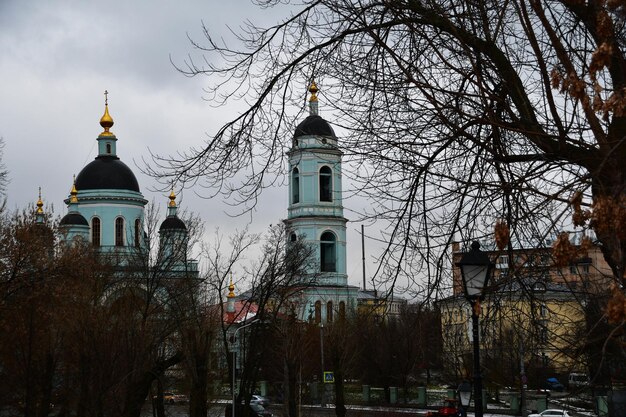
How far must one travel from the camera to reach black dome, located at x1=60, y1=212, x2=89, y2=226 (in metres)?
76.6

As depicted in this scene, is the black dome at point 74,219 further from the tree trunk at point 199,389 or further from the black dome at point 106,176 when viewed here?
the tree trunk at point 199,389

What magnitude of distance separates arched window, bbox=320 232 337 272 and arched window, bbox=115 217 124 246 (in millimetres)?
15344

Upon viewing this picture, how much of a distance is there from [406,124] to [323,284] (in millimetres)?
73564

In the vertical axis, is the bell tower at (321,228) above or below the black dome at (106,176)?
below

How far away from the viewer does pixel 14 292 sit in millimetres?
28922

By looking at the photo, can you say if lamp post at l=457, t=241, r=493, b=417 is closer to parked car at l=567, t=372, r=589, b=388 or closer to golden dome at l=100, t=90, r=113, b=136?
parked car at l=567, t=372, r=589, b=388

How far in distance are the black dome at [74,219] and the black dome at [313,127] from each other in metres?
68.0

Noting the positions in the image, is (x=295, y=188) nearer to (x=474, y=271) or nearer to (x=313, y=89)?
(x=474, y=271)

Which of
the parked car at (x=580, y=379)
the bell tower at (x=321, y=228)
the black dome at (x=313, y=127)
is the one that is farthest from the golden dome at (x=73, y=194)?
the black dome at (x=313, y=127)

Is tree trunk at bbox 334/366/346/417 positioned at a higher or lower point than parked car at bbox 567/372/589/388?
lower

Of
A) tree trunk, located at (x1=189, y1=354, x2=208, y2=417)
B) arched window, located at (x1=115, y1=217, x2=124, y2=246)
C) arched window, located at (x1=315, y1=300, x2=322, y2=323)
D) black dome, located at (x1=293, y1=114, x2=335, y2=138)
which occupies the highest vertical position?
arched window, located at (x1=115, y1=217, x2=124, y2=246)

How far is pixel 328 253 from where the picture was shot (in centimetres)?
8388

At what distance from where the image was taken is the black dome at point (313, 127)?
29.7ft

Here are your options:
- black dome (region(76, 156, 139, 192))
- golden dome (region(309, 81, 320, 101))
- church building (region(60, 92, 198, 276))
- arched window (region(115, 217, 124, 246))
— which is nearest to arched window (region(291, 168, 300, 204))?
church building (region(60, 92, 198, 276))
